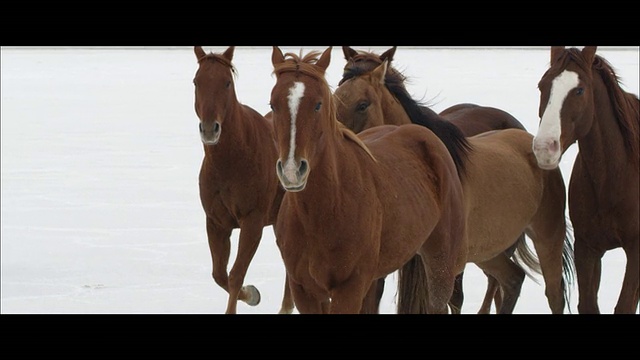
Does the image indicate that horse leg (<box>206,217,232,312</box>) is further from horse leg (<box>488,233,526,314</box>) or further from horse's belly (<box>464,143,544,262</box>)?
horse leg (<box>488,233,526,314</box>)

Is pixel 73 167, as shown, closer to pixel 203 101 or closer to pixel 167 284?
pixel 167 284

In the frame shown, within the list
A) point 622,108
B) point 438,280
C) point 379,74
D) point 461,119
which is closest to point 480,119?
point 461,119

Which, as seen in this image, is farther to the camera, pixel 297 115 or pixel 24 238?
pixel 24 238

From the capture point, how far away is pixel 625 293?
4.98 meters

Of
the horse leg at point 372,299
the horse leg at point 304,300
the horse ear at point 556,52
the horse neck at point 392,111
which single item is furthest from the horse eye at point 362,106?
the horse leg at point 304,300

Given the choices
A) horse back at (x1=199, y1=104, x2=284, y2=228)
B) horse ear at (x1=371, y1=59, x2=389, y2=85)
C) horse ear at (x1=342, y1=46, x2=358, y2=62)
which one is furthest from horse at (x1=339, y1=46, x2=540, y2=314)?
horse back at (x1=199, y1=104, x2=284, y2=228)

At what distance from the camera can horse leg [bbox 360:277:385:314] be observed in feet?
16.3

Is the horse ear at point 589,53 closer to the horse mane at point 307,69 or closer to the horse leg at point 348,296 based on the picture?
the horse mane at point 307,69

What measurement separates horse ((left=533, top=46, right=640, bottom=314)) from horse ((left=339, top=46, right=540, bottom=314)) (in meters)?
0.99

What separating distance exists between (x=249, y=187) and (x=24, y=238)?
3109 millimetres

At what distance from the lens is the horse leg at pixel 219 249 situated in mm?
6016

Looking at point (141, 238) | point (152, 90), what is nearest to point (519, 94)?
point (152, 90)

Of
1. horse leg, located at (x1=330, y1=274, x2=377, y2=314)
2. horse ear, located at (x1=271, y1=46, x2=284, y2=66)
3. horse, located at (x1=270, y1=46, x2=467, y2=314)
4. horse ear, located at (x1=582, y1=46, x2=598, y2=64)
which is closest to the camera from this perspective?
horse, located at (x1=270, y1=46, x2=467, y2=314)

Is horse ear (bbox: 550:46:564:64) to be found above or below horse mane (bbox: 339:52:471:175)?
above
